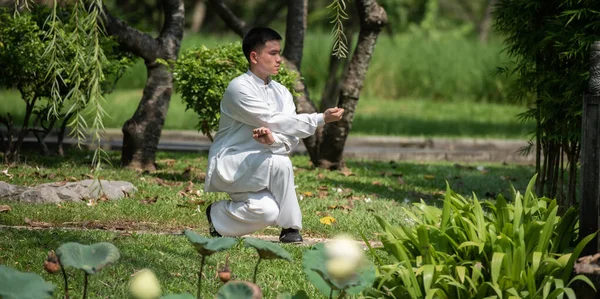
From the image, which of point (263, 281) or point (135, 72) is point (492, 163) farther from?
point (135, 72)

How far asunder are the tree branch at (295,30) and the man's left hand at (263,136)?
16.5ft

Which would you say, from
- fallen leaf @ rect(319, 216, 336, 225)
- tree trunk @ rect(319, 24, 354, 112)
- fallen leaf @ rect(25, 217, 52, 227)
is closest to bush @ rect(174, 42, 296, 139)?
fallen leaf @ rect(319, 216, 336, 225)

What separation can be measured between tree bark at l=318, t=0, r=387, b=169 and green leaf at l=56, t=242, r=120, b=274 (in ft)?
23.2

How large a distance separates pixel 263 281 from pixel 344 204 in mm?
3087

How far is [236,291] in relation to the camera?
379cm

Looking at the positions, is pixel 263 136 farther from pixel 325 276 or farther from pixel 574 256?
pixel 325 276

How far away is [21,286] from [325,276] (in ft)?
3.92

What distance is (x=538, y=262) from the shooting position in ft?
15.9

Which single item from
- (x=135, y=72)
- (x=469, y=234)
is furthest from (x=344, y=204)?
(x=135, y=72)

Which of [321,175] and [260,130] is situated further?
[321,175]

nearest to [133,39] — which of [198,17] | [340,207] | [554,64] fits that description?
[340,207]

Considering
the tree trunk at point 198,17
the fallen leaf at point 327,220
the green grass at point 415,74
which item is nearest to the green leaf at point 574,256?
the fallen leaf at point 327,220

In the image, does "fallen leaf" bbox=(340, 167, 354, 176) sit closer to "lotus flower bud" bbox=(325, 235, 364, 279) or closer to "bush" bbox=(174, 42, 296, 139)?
"bush" bbox=(174, 42, 296, 139)

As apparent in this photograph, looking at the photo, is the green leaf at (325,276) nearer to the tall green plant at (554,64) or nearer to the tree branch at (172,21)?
the tall green plant at (554,64)
